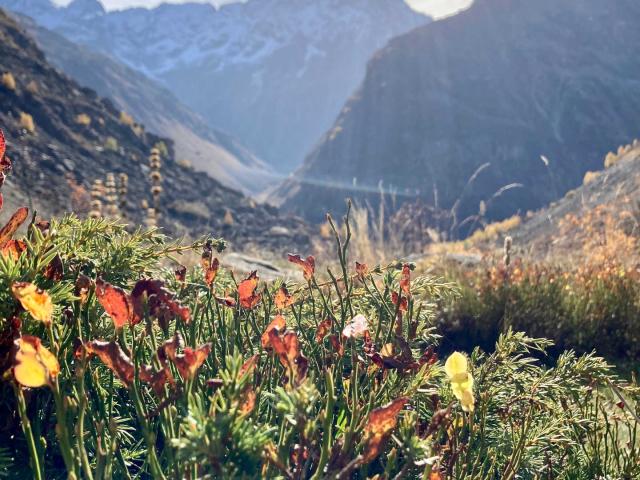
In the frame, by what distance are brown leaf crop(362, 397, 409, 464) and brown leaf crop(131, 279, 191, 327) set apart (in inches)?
12.1

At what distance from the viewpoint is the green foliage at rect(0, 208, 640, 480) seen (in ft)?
2.19

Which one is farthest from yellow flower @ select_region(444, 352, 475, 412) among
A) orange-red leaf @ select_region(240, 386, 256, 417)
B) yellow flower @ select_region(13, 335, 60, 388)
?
yellow flower @ select_region(13, 335, 60, 388)

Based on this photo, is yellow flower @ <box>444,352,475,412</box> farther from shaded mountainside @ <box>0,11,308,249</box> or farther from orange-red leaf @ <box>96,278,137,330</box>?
shaded mountainside @ <box>0,11,308,249</box>

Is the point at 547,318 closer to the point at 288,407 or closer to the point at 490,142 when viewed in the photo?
the point at 288,407

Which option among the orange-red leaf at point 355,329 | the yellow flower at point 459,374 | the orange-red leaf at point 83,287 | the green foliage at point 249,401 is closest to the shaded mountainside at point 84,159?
the green foliage at point 249,401

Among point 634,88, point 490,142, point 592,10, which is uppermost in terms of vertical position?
point 592,10

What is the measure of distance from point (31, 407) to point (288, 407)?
0.58 m

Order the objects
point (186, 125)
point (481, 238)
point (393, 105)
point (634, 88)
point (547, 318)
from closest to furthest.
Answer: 1. point (547, 318)
2. point (481, 238)
3. point (634, 88)
4. point (393, 105)
5. point (186, 125)

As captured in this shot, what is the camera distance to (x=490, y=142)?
51.0 m

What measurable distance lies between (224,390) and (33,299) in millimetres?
271

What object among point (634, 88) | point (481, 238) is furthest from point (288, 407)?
point (634, 88)

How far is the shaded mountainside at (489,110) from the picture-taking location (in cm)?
4716

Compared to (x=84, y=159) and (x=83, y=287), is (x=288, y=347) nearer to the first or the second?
(x=83, y=287)

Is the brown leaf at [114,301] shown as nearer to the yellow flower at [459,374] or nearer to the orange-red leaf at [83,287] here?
the orange-red leaf at [83,287]
